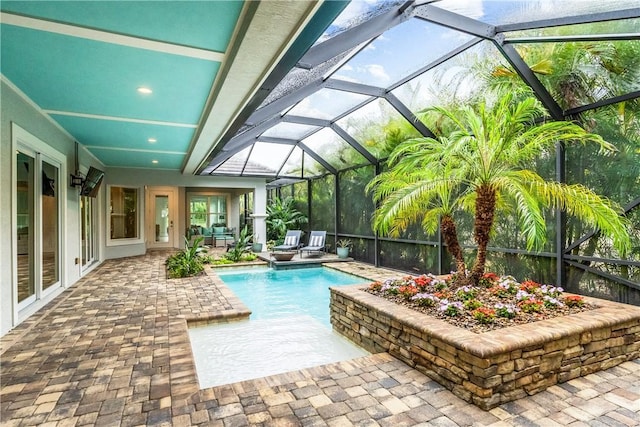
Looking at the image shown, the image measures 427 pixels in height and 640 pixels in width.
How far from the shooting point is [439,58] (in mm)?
5773

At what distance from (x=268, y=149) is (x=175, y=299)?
683cm

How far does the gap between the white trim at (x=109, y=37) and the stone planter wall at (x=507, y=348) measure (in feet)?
10.9

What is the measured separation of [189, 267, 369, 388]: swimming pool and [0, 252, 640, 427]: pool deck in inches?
16.9

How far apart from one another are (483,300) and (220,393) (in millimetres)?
3163

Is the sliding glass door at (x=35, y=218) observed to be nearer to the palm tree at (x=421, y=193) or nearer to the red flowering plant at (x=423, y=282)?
the palm tree at (x=421, y=193)

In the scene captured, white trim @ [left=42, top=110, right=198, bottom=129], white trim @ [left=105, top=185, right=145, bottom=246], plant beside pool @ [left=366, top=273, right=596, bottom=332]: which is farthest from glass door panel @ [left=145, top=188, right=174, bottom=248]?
plant beside pool @ [left=366, top=273, right=596, bottom=332]

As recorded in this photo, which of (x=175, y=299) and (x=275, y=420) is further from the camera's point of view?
(x=175, y=299)

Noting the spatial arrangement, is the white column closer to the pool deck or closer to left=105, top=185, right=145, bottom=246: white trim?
left=105, top=185, right=145, bottom=246: white trim

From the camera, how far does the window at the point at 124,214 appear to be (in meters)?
11.3

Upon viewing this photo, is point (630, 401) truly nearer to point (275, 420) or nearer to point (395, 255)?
point (275, 420)

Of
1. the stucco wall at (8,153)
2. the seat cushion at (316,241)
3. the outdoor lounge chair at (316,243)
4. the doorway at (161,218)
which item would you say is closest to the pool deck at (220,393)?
the stucco wall at (8,153)

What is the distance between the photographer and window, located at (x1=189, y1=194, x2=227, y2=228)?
56.9 feet

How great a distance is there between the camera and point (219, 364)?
394 cm

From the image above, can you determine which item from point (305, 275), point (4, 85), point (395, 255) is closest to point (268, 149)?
point (305, 275)
